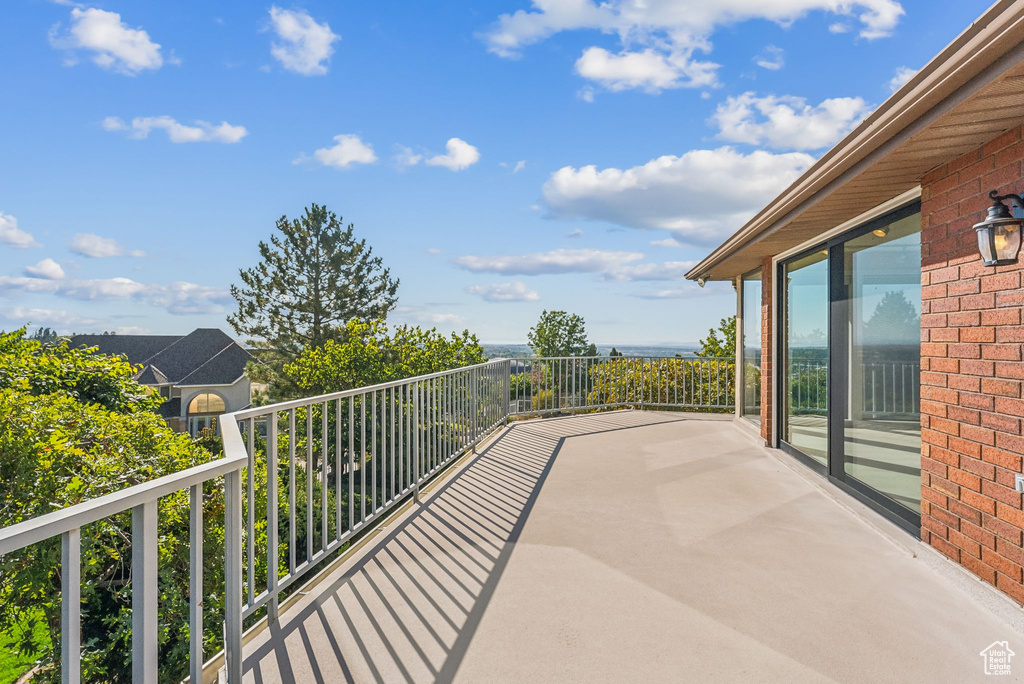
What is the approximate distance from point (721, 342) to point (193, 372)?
104 feet

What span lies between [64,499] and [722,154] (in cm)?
1659

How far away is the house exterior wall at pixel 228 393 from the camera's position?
30.9 meters

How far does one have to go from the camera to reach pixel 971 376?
2670 mm

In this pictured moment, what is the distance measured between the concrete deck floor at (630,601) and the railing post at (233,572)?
224 millimetres

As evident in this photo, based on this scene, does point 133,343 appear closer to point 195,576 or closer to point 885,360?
point 195,576

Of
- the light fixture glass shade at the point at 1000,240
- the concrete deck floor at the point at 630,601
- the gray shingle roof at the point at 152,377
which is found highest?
the light fixture glass shade at the point at 1000,240

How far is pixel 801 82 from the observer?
9.75 m

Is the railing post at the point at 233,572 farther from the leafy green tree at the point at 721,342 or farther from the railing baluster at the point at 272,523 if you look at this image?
the leafy green tree at the point at 721,342

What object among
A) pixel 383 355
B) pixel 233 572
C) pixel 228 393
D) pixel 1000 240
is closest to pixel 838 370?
pixel 1000 240

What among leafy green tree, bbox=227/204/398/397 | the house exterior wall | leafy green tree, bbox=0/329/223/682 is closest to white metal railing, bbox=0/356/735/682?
leafy green tree, bbox=0/329/223/682

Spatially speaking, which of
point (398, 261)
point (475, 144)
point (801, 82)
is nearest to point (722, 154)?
point (801, 82)

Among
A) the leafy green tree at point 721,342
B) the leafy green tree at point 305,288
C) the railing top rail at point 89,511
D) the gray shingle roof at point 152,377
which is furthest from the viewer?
the gray shingle roof at point 152,377

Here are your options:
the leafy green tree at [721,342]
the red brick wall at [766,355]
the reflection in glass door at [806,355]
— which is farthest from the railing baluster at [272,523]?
the leafy green tree at [721,342]

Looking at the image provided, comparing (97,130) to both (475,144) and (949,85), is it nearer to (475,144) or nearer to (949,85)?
(475,144)
